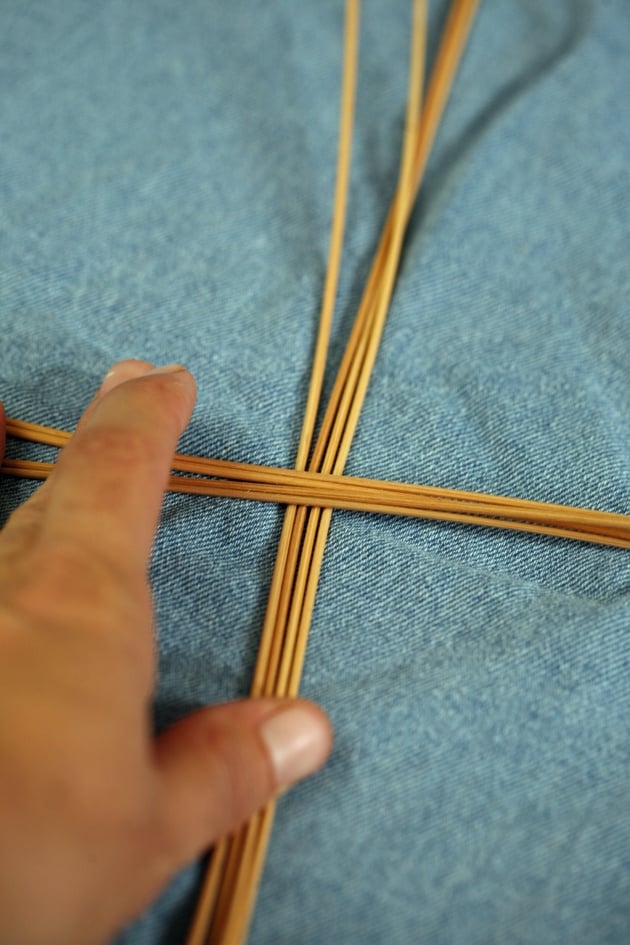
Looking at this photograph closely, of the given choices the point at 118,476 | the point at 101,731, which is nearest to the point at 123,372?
the point at 118,476

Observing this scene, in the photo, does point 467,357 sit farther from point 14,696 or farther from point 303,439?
point 14,696

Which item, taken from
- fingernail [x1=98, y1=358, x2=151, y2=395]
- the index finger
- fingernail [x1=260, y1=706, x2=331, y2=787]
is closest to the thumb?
fingernail [x1=260, y1=706, x2=331, y2=787]

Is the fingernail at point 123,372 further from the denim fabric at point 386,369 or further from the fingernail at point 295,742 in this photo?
the fingernail at point 295,742

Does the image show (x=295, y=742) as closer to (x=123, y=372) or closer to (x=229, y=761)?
(x=229, y=761)

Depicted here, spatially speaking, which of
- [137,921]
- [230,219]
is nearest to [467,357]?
[230,219]

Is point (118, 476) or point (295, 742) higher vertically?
point (118, 476)

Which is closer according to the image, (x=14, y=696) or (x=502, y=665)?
(x=14, y=696)

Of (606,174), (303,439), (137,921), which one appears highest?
(606,174)

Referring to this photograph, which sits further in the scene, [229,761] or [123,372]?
[123,372]
